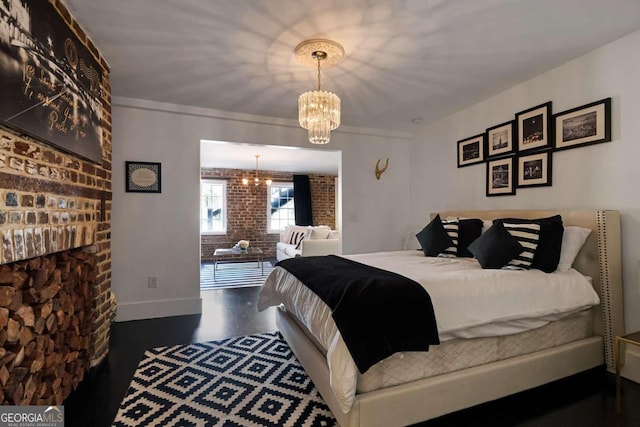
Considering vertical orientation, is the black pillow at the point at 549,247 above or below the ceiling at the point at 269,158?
below

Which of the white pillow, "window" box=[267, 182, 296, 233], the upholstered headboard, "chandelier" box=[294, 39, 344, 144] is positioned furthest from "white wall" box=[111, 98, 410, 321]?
"window" box=[267, 182, 296, 233]

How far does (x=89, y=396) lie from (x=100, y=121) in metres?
1.83

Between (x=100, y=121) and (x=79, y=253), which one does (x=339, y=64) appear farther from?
(x=79, y=253)

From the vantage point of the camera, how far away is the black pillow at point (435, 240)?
110 inches

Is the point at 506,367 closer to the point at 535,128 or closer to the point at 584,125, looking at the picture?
the point at 584,125

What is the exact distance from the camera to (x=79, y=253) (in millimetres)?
1990

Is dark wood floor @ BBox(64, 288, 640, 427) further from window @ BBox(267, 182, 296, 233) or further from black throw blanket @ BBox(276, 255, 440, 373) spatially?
window @ BBox(267, 182, 296, 233)

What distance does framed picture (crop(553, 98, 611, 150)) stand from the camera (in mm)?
2174

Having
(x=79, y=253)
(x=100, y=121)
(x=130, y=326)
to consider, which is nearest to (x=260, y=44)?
(x=100, y=121)

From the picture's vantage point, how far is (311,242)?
5.16m

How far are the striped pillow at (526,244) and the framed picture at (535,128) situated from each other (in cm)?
85

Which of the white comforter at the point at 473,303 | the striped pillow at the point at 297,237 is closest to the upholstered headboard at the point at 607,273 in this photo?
the white comforter at the point at 473,303

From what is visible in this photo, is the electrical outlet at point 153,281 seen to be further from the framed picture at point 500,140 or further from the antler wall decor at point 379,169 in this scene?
the framed picture at point 500,140

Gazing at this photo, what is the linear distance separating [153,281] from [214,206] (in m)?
4.22
